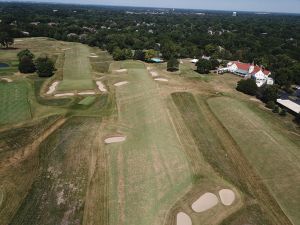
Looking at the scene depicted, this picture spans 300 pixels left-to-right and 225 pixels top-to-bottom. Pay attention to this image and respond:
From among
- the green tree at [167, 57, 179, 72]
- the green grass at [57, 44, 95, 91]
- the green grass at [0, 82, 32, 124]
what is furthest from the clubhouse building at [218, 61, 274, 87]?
the green grass at [0, 82, 32, 124]

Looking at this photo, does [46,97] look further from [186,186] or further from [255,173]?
[255,173]

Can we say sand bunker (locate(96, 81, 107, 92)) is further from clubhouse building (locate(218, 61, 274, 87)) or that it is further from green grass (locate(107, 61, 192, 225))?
clubhouse building (locate(218, 61, 274, 87))

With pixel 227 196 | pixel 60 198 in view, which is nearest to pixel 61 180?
pixel 60 198

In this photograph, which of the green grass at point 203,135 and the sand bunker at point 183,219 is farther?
the green grass at point 203,135

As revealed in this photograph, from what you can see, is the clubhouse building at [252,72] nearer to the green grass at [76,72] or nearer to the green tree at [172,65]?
the green tree at [172,65]

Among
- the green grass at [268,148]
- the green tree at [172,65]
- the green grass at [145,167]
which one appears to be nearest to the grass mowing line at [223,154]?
the green grass at [268,148]

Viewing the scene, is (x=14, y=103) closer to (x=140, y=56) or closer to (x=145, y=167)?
(x=145, y=167)

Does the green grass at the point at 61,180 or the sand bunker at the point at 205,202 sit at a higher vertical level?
the sand bunker at the point at 205,202
